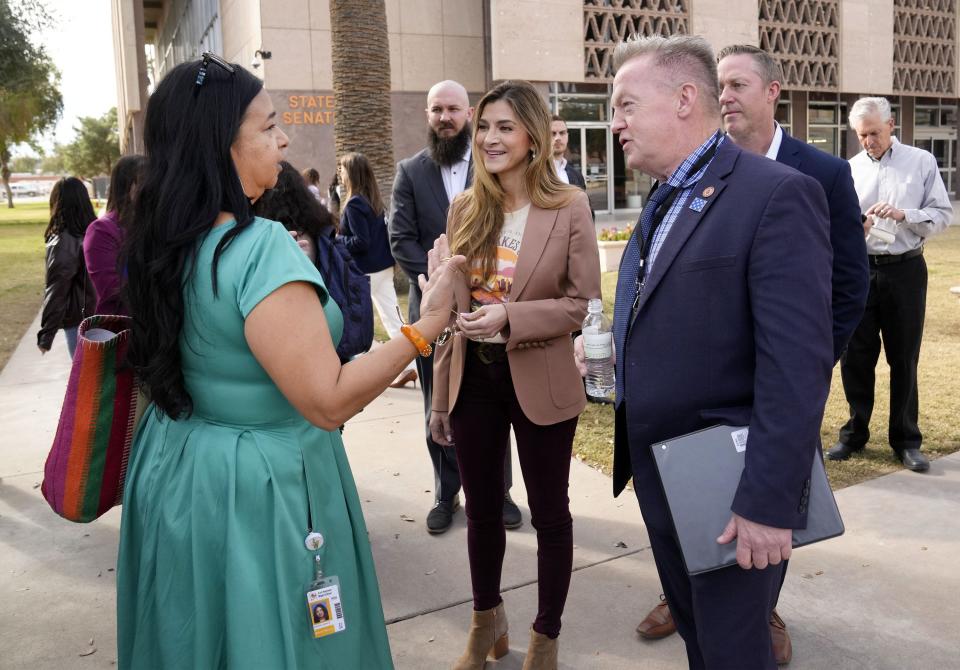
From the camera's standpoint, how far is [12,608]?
12.8 feet

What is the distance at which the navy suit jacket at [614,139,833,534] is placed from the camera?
1929mm

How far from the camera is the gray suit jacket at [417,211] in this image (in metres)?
4.55

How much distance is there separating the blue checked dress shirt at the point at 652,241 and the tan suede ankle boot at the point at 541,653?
1196 millimetres

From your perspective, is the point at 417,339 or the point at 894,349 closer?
the point at 417,339

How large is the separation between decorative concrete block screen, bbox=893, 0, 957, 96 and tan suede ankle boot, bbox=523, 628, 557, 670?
34.0 m

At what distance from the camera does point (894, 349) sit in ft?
18.0

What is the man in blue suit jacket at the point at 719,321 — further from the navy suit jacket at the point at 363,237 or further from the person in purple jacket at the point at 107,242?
the navy suit jacket at the point at 363,237

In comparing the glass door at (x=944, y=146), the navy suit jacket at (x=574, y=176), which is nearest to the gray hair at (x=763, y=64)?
the navy suit jacket at (x=574, y=176)

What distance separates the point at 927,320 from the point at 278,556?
397 inches

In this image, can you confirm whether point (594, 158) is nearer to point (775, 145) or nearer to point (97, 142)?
point (775, 145)

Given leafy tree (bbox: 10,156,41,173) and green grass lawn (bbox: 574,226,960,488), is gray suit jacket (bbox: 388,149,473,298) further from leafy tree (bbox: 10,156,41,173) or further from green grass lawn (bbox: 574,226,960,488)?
leafy tree (bbox: 10,156,41,173)

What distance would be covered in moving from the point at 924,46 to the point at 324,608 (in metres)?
37.1

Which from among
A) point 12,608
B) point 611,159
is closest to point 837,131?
point 611,159

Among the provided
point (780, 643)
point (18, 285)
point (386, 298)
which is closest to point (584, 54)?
point (18, 285)
